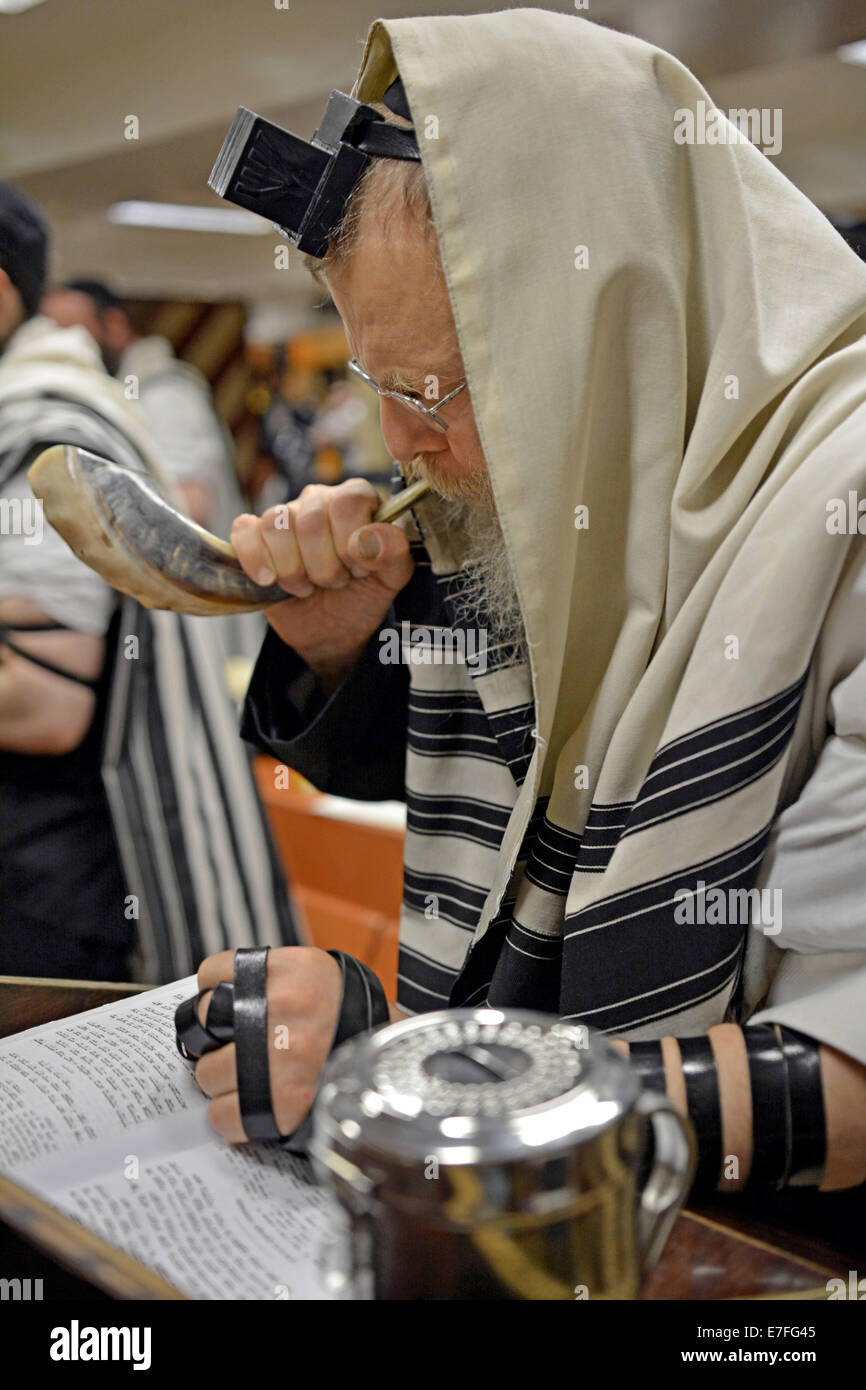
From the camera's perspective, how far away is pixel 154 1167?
2.61 ft

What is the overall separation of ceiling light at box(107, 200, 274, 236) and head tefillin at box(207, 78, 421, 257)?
8.70 meters

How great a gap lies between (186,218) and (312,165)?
952 cm

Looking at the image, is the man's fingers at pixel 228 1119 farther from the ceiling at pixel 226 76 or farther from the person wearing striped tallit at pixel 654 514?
the ceiling at pixel 226 76

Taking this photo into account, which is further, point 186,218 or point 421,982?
point 186,218

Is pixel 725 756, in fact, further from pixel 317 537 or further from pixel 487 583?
pixel 317 537

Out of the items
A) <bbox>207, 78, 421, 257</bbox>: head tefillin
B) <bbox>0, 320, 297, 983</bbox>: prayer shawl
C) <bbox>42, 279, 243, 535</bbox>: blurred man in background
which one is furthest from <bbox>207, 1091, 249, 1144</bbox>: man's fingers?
<bbox>42, 279, 243, 535</bbox>: blurred man in background

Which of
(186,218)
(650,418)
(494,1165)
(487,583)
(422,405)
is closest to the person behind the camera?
(494,1165)

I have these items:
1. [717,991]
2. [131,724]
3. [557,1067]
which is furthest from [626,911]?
[131,724]

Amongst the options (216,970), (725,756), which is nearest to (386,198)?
(725,756)

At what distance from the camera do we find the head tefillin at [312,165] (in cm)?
110

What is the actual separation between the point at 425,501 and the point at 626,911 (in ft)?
1.88

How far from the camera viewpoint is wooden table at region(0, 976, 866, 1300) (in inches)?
26.5

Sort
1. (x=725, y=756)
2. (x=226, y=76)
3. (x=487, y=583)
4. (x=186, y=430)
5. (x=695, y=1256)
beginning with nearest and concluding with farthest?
1. (x=695, y=1256)
2. (x=725, y=756)
3. (x=487, y=583)
4. (x=186, y=430)
5. (x=226, y=76)

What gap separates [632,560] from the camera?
1.08 m
